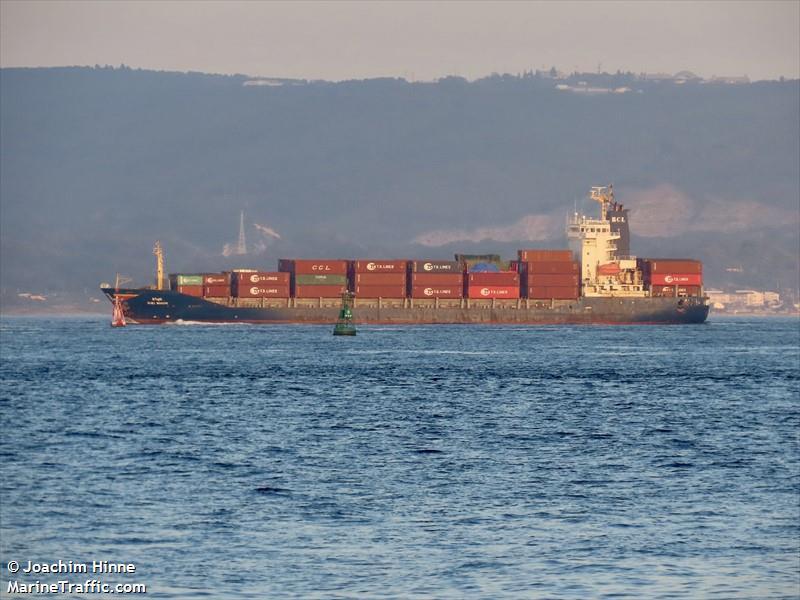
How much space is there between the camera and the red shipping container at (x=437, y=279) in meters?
154

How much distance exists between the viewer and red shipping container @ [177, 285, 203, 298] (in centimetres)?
14962

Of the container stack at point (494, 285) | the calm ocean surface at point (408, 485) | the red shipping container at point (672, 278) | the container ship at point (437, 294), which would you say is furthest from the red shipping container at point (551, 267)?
the calm ocean surface at point (408, 485)

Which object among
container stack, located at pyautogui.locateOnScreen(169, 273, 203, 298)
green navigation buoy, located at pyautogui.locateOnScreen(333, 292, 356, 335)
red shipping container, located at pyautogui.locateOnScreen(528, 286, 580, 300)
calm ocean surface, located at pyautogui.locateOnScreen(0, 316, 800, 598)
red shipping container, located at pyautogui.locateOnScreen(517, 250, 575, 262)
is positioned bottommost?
calm ocean surface, located at pyautogui.locateOnScreen(0, 316, 800, 598)

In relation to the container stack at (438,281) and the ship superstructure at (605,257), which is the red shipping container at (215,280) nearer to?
the container stack at (438,281)

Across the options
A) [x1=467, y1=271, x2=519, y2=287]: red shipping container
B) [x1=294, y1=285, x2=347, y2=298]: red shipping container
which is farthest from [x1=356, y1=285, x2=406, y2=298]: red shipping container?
[x1=467, y1=271, x2=519, y2=287]: red shipping container

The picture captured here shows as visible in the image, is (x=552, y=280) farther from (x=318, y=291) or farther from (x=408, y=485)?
(x=408, y=485)

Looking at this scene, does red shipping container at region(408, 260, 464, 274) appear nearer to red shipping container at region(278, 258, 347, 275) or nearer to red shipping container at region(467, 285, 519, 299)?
red shipping container at region(467, 285, 519, 299)

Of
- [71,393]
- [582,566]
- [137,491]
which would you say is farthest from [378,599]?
[71,393]

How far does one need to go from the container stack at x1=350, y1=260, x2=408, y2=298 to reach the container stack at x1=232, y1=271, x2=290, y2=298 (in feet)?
25.5

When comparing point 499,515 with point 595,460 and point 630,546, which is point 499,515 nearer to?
point 630,546

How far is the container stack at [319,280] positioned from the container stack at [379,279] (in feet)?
5.45

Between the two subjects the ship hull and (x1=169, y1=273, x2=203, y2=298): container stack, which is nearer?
(x1=169, y1=273, x2=203, y2=298): container stack

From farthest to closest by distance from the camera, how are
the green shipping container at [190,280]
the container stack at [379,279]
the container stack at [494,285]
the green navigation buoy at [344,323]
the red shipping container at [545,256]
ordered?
the red shipping container at [545,256] → the container stack at [494,285] → the container stack at [379,279] → the green shipping container at [190,280] → the green navigation buoy at [344,323]

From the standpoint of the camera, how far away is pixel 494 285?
A: 154 meters
